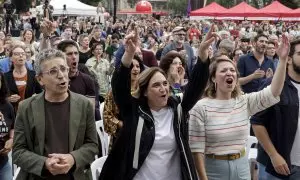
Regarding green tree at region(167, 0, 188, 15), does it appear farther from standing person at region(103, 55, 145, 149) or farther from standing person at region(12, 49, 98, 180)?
standing person at region(12, 49, 98, 180)

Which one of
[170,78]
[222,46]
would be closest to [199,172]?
[170,78]

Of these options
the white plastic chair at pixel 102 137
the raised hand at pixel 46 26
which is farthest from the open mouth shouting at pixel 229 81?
the raised hand at pixel 46 26

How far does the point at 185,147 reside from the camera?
3473 mm

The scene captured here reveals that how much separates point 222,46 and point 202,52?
14.6 feet

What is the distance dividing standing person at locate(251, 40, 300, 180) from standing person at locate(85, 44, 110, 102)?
419cm

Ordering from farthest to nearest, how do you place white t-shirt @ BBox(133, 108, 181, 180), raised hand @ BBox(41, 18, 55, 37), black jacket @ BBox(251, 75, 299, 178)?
1. raised hand @ BBox(41, 18, 55, 37)
2. black jacket @ BBox(251, 75, 299, 178)
3. white t-shirt @ BBox(133, 108, 181, 180)

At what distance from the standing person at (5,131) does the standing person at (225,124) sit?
1551mm

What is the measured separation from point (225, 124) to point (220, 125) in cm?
4

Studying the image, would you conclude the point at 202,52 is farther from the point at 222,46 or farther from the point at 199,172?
the point at 222,46

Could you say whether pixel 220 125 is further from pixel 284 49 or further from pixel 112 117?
pixel 112 117

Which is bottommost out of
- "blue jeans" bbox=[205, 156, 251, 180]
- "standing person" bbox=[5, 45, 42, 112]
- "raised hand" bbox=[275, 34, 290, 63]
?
"blue jeans" bbox=[205, 156, 251, 180]

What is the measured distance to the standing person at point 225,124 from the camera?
12.4 feet

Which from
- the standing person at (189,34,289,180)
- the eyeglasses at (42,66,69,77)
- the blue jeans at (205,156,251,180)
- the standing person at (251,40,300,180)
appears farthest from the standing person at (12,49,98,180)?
the standing person at (251,40,300,180)

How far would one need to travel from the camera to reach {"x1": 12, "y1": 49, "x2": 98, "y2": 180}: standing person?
10.9 feet
